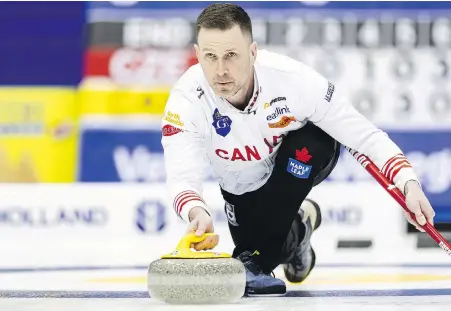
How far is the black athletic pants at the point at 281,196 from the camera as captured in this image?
302 centimetres

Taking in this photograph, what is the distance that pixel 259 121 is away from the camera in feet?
9.57

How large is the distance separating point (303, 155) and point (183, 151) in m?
0.43

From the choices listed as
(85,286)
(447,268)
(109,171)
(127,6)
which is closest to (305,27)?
(127,6)

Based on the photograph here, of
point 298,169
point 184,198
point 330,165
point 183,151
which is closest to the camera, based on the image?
point 184,198

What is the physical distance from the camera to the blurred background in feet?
17.2

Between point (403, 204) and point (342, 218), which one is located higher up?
point (403, 204)

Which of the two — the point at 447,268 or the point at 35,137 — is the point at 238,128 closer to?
the point at 447,268

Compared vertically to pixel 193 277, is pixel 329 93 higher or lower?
higher

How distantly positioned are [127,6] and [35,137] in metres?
0.88

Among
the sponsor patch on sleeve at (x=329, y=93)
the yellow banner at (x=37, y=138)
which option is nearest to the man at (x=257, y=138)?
the sponsor patch on sleeve at (x=329, y=93)

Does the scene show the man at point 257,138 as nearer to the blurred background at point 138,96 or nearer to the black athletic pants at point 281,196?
the black athletic pants at point 281,196

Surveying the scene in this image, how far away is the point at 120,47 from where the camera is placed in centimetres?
539

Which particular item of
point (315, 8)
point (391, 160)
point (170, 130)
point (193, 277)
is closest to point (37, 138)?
point (315, 8)

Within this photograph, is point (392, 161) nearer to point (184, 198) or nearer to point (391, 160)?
point (391, 160)
